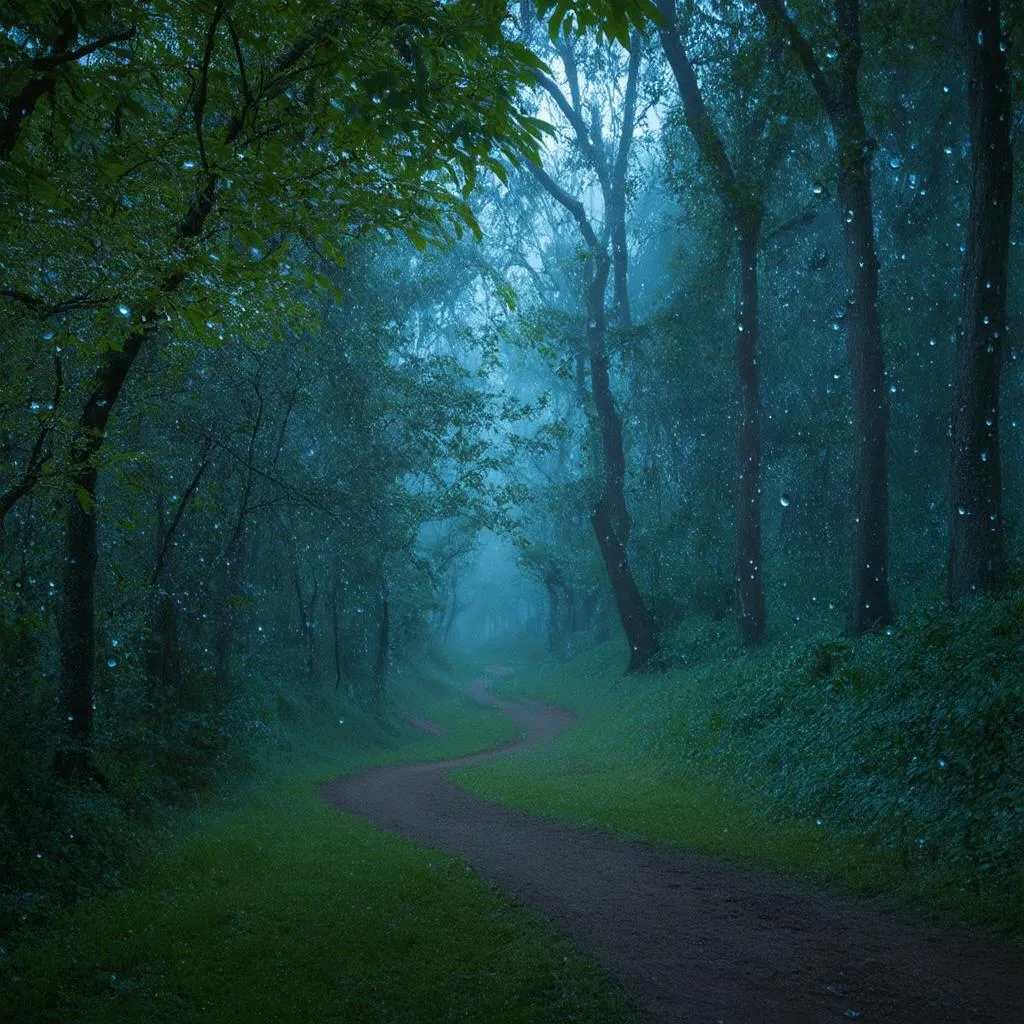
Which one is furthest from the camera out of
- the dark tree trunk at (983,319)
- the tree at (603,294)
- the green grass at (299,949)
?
the tree at (603,294)

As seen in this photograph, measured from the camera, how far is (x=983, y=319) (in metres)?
10.7

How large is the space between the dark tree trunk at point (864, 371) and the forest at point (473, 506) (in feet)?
0.26

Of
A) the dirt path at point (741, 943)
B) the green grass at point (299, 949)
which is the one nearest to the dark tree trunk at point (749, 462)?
the dirt path at point (741, 943)

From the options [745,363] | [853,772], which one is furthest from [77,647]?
[745,363]

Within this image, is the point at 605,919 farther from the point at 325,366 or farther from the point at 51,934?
the point at 325,366

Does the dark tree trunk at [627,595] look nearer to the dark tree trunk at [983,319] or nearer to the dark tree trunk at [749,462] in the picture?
the dark tree trunk at [749,462]

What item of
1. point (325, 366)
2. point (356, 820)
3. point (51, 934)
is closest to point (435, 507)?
point (325, 366)

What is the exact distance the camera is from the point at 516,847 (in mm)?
9289

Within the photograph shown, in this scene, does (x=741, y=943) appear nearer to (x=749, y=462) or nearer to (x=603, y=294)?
(x=749, y=462)

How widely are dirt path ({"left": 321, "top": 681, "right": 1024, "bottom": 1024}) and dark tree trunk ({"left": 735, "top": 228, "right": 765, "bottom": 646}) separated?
385 inches

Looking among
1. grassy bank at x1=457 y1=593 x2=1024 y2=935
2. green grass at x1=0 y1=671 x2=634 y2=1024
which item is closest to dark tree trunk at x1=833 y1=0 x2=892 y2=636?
grassy bank at x1=457 y1=593 x2=1024 y2=935

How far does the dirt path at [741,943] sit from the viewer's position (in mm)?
5086

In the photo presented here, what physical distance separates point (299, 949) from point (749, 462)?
45.9 feet

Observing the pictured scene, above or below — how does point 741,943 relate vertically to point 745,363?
below
